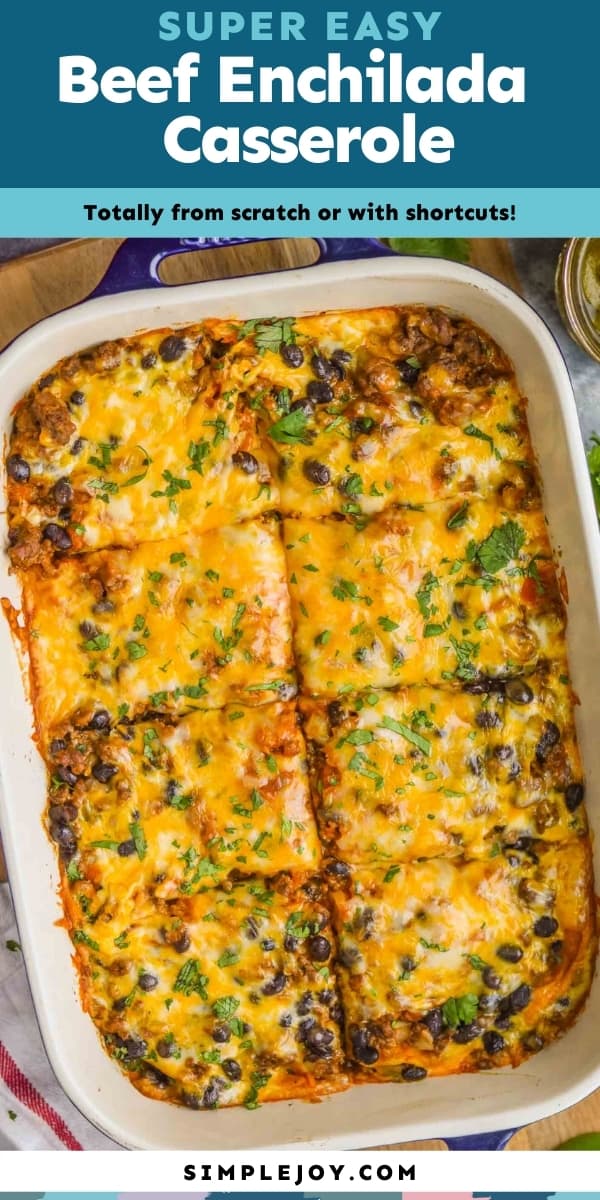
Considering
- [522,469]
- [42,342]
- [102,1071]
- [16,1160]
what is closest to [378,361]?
[522,469]

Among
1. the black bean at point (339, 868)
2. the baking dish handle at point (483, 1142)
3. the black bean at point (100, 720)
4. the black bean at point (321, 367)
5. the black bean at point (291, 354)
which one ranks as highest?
the black bean at point (291, 354)

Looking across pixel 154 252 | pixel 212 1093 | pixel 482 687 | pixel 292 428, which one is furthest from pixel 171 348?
pixel 212 1093

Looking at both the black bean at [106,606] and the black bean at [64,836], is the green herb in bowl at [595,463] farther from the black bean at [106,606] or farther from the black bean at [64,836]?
the black bean at [64,836]

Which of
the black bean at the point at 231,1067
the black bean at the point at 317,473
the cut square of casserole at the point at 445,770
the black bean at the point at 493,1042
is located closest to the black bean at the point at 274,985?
Answer: the black bean at the point at 231,1067

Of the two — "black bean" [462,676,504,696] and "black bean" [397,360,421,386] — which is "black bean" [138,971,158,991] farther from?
"black bean" [397,360,421,386]

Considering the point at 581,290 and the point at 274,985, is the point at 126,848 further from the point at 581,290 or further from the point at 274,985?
the point at 581,290

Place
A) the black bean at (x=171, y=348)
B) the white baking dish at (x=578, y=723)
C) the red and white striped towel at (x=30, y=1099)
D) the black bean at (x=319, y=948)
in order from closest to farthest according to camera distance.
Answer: the white baking dish at (x=578, y=723)
the black bean at (x=171, y=348)
the black bean at (x=319, y=948)
the red and white striped towel at (x=30, y=1099)
